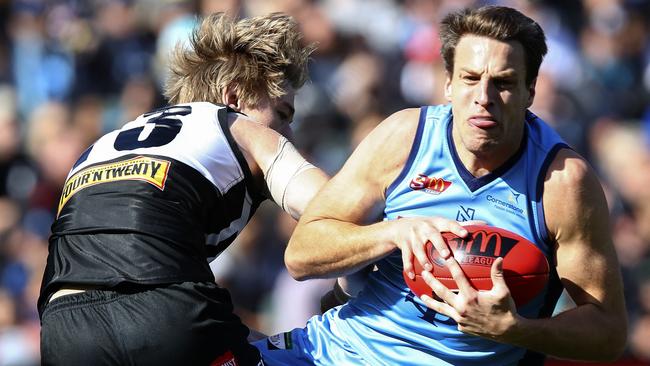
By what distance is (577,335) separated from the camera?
3.86 meters

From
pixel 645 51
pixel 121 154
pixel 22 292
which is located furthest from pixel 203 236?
pixel 645 51

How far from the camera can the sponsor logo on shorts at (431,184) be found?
4078 millimetres

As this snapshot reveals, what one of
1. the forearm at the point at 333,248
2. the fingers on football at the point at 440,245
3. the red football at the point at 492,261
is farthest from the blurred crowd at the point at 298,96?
the fingers on football at the point at 440,245

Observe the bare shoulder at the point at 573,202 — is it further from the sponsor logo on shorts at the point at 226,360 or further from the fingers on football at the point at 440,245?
the sponsor logo on shorts at the point at 226,360

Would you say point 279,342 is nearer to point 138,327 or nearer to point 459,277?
point 138,327

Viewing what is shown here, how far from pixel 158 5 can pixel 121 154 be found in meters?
6.87

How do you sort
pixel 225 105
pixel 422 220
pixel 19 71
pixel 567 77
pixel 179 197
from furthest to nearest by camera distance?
pixel 19 71 → pixel 567 77 → pixel 225 105 → pixel 179 197 → pixel 422 220

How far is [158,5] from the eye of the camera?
10867mm

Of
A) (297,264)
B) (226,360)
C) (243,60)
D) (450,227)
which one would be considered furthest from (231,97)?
(450,227)

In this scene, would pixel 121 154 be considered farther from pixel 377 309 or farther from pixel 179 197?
pixel 377 309

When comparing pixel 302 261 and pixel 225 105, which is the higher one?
pixel 225 105

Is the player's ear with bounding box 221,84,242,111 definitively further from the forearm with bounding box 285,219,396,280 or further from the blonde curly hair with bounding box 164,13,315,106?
the forearm with bounding box 285,219,396,280

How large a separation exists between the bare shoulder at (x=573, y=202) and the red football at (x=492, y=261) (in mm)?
160

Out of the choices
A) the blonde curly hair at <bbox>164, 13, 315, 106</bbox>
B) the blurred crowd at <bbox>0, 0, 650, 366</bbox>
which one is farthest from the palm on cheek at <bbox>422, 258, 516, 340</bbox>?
the blurred crowd at <bbox>0, 0, 650, 366</bbox>
